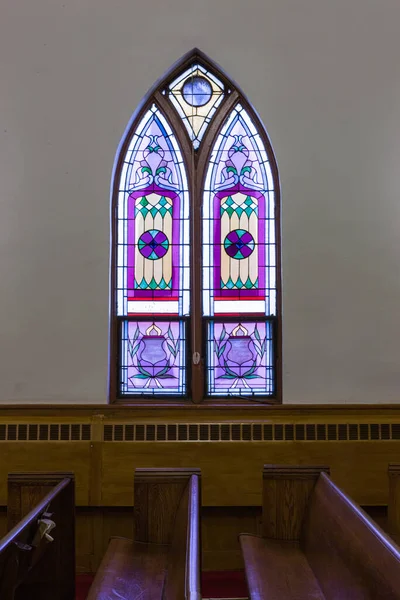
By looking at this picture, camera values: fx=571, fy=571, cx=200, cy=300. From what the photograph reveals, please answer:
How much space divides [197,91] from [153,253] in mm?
1267

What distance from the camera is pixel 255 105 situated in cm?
409

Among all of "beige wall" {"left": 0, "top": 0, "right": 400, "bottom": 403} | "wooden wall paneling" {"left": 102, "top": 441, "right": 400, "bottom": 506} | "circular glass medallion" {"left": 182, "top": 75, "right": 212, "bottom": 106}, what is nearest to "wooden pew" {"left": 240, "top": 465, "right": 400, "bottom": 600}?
"wooden wall paneling" {"left": 102, "top": 441, "right": 400, "bottom": 506}

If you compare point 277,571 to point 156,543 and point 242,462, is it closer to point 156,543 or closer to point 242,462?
point 156,543

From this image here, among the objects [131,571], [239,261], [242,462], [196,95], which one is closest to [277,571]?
[131,571]

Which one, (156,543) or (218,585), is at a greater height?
(156,543)

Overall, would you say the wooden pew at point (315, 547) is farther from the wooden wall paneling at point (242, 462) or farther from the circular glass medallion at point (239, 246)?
the circular glass medallion at point (239, 246)

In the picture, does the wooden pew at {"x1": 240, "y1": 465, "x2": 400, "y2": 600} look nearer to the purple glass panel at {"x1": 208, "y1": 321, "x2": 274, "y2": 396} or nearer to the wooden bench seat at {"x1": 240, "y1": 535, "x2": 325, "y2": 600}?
the wooden bench seat at {"x1": 240, "y1": 535, "x2": 325, "y2": 600}

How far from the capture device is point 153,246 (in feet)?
13.7

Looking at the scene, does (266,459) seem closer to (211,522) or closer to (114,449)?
(211,522)

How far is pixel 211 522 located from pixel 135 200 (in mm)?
2321

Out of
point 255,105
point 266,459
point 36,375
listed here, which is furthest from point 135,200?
point 266,459

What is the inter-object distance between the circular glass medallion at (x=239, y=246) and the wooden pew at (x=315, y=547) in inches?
65.8

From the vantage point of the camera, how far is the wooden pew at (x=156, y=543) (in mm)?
2299

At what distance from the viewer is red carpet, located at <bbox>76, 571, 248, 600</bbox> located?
335 cm
